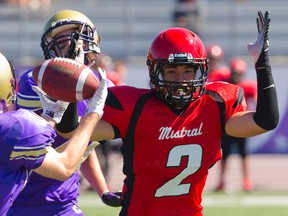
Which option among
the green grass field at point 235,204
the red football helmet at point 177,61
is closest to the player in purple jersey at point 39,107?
the red football helmet at point 177,61

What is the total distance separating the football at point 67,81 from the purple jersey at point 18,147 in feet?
0.71

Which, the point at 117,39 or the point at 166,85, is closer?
the point at 166,85

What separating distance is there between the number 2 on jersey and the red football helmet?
220mm

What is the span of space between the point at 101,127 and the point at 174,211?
549 mm

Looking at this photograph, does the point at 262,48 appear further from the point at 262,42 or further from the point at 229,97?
the point at 229,97

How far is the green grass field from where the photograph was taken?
853 centimetres

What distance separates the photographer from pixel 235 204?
9.10m

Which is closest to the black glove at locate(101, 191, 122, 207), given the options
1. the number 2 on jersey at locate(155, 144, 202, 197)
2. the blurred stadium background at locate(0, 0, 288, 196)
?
the number 2 on jersey at locate(155, 144, 202, 197)

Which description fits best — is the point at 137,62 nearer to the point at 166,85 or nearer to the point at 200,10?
the point at 200,10

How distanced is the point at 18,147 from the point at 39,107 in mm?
1181

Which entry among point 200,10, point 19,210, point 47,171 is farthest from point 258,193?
point 47,171

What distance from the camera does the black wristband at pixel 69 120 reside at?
3965mm

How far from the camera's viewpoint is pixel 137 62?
13.1m

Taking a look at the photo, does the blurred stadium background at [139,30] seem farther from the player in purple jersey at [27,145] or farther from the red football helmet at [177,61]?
the player in purple jersey at [27,145]
